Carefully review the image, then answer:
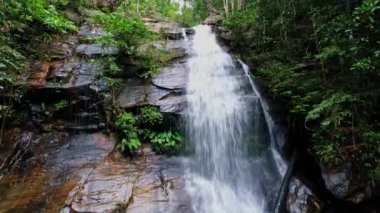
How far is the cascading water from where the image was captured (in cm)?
677

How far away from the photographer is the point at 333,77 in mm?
7109

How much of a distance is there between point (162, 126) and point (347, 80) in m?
4.32

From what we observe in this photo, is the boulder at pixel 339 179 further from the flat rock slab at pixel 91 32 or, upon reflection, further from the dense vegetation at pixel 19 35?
the flat rock slab at pixel 91 32

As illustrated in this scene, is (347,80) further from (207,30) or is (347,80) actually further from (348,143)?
(207,30)

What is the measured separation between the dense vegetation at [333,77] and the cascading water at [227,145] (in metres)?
0.85

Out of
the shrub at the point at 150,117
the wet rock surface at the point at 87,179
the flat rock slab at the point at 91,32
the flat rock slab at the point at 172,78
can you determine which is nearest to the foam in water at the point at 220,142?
the flat rock slab at the point at 172,78

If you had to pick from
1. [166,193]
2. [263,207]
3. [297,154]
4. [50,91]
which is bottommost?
[263,207]

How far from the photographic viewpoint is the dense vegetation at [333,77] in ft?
18.7

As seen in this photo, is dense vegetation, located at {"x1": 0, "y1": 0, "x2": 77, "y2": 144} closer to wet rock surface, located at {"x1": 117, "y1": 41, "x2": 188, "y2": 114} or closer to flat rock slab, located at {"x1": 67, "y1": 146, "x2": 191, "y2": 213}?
flat rock slab, located at {"x1": 67, "y1": 146, "x2": 191, "y2": 213}

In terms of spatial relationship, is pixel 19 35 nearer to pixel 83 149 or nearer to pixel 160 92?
pixel 83 149

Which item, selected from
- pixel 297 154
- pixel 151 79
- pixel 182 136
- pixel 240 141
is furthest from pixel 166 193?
pixel 151 79

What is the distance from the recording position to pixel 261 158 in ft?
25.3

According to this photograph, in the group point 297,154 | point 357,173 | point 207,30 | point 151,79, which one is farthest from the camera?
point 207,30

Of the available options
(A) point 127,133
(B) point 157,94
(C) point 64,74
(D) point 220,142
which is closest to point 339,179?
(D) point 220,142
